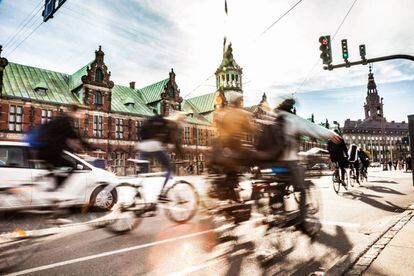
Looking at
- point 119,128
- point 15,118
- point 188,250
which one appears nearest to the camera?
point 188,250

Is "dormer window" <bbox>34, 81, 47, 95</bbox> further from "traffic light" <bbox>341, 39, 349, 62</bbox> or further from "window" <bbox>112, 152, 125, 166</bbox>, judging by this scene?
"traffic light" <bbox>341, 39, 349, 62</bbox>

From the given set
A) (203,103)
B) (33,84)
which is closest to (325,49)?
(33,84)

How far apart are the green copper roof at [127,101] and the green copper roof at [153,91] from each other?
979 millimetres

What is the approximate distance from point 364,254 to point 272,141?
7.28ft

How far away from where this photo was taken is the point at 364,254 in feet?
12.8

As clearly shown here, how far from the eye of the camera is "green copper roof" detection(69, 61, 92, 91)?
1481 inches

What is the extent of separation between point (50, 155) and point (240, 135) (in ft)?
10.9

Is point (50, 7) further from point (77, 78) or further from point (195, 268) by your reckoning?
point (77, 78)

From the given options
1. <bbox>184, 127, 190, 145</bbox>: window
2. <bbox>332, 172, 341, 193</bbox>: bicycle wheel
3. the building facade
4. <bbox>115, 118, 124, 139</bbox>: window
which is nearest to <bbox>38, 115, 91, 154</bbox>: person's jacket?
<bbox>332, 172, 341, 193</bbox>: bicycle wheel

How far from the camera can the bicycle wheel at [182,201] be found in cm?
611

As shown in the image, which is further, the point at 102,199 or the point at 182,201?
the point at 102,199

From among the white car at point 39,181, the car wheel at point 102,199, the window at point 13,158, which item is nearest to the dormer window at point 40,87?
the white car at point 39,181

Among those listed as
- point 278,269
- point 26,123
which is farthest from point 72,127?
point 26,123

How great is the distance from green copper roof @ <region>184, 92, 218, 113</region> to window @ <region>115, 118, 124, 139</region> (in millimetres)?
17587
